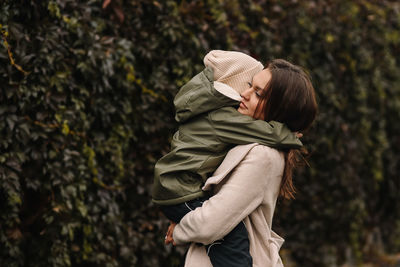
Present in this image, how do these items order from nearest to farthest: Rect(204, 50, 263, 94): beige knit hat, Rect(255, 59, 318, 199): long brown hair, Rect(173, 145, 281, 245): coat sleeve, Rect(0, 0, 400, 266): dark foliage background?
Rect(173, 145, 281, 245): coat sleeve
Rect(255, 59, 318, 199): long brown hair
Rect(204, 50, 263, 94): beige knit hat
Rect(0, 0, 400, 266): dark foliage background

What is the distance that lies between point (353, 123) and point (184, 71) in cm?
243

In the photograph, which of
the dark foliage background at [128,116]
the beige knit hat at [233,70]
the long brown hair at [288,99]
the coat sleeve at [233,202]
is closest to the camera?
the coat sleeve at [233,202]

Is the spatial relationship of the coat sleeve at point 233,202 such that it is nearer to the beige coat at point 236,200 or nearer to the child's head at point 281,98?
the beige coat at point 236,200

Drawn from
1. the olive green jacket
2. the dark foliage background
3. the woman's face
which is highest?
the woman's face

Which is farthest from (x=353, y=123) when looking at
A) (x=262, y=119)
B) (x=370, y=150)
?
(x=262, y=119)

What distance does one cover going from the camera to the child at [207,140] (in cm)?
235

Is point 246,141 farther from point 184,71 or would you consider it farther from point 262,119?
point 184,71

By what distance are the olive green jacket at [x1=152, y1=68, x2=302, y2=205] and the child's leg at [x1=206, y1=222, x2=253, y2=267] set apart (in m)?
0.22

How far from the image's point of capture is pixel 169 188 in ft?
7.82

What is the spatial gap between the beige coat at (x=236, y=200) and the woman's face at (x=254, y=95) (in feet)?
0.59

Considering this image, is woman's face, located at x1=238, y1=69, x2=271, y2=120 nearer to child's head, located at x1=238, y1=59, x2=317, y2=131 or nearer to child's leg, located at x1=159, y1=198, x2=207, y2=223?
child's head, located at x1=238, y1=59, x2=317, y2=131

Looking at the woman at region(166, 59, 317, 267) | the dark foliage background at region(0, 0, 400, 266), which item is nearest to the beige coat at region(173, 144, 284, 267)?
the woman at region(166, 59, 317, 267)

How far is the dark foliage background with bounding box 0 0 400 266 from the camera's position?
309 cm

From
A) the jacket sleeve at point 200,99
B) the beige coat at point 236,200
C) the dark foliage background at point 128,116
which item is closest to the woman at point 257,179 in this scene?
the beige coat at point 236,200
